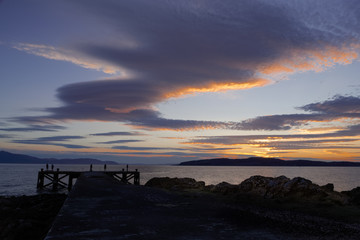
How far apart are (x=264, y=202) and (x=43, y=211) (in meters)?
14.7

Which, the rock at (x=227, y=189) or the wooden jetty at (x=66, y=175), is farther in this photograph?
the wooden jetty at (x=66, y=175)

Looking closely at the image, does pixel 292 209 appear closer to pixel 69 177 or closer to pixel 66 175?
pixel 69 177

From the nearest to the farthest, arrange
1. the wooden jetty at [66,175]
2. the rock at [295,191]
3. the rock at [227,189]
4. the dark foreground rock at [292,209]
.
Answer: the dark foreground rock at [292,209], the rock at [295,191], the rock at [227,189], the wooden jetty at [66,175]

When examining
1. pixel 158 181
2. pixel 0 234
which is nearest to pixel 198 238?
pixel 0 234

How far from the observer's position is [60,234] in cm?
688

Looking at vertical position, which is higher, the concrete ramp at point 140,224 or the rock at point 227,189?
the concrete ramp at point 140,224

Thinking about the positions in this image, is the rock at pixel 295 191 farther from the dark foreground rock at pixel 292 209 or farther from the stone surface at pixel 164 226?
the stone surface at pixel 164 226

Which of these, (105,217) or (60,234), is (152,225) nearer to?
(105,217)

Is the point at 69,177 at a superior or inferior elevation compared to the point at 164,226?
inferior

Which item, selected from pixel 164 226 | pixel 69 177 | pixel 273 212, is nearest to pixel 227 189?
pixel 273 212

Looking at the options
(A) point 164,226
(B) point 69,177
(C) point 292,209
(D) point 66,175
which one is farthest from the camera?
(D) point 66,175

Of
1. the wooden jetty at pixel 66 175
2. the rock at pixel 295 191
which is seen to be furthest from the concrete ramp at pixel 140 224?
the wooden jetty at pixel 66 175

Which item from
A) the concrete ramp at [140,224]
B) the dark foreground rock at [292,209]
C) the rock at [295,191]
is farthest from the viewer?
the rock at [295,191]

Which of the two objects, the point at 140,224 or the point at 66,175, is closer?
the point at 140,224
